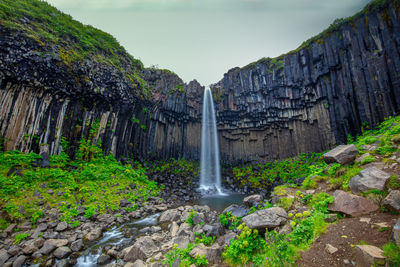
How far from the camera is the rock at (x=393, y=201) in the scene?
3.25m

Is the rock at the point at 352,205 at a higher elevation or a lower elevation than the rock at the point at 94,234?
higher

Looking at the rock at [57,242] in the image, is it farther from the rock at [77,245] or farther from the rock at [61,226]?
the rock at [61,226]

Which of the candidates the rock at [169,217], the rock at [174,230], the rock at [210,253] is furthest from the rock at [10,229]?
the rock at [210,253]

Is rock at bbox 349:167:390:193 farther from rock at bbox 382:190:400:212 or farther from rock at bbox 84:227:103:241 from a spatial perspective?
rock at bbox 84:227:103:241

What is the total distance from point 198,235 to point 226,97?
81.3ft

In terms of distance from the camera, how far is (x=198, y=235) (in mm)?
5879

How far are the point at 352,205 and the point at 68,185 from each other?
14285 mm

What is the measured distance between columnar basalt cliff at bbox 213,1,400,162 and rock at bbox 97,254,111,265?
2139 cm

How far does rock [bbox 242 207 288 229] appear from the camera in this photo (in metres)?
4.32

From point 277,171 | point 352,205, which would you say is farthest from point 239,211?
point 277,171

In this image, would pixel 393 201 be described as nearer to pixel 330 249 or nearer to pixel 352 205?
pixel 352 205

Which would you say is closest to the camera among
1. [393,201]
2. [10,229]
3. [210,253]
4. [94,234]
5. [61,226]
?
[393,201]

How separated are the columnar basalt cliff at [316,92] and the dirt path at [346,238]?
16828mm

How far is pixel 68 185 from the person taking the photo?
435 inches
